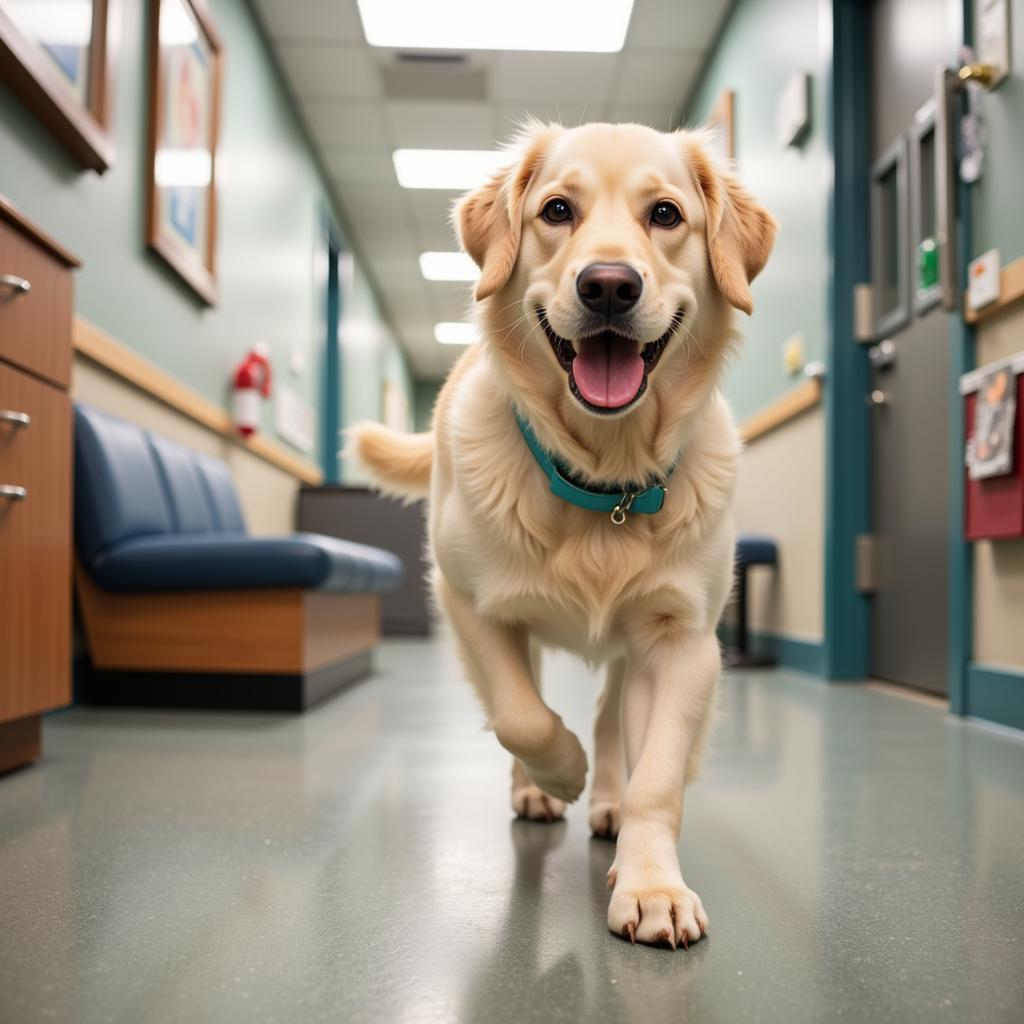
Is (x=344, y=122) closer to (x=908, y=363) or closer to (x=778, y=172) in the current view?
(x=778, y=172)

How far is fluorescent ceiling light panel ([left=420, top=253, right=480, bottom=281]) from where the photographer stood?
9758 millimetres

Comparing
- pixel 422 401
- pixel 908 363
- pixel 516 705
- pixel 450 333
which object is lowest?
pixel 516 705

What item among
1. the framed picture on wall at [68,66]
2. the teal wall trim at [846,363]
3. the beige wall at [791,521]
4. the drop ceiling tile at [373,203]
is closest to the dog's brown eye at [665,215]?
the framed picture on wall at [68,66]

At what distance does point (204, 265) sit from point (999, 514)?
3.43 metres

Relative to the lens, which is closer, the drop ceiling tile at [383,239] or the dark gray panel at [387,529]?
the dark gray panel at [387,529]

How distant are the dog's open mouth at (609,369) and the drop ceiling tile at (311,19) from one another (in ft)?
15.9

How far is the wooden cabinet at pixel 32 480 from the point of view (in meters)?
1.90

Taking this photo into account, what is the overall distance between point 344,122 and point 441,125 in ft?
2.25

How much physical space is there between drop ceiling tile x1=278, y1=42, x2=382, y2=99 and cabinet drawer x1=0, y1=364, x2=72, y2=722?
Answer: 4443 mm

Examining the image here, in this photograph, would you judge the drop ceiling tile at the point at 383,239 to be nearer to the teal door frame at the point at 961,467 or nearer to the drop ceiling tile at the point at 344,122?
the drop ceiling tile at the point at 344,122

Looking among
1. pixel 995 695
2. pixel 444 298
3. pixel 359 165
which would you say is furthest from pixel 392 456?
pixel 444 298

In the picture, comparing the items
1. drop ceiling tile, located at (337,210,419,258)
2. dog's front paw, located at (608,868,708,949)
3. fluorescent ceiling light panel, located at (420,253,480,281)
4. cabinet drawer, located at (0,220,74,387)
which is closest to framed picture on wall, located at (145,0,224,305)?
cabinet drawer, located at (0,220,74,387)

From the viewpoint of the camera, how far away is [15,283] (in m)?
1.90

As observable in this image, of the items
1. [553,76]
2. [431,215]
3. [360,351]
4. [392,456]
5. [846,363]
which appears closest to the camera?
[392,456]
